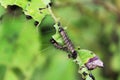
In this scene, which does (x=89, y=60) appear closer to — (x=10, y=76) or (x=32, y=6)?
(x=32, y=6)

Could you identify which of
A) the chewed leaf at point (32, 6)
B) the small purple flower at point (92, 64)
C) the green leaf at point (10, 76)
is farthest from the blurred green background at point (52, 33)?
the small purple flower at point (92, 64)

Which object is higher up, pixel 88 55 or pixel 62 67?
pixel 88 55

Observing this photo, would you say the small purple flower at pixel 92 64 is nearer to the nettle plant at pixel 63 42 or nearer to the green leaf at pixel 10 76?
the nettle plant at pixel 63 42

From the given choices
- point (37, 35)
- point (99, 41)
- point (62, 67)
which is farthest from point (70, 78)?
point (99, 41)

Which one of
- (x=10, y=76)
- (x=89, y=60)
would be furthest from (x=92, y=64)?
(x=10, y=76)

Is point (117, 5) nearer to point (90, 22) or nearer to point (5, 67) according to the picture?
point (90, 22)

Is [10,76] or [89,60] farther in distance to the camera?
[10,76]

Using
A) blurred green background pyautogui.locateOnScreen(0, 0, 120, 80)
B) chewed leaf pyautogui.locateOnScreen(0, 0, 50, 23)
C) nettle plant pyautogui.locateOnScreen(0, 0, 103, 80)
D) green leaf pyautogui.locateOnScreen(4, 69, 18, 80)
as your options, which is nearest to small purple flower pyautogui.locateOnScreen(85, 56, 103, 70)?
nettle plant pyautogui.locateOnScreen(0, 0, 103, 80)
